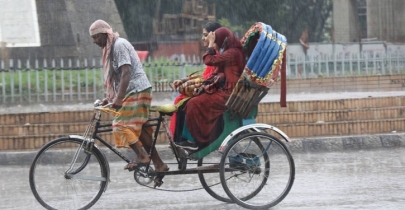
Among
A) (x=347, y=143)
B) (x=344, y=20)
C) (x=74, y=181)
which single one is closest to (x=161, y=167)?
(x=74, y=181)

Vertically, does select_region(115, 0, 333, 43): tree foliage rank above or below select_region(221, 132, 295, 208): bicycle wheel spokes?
above

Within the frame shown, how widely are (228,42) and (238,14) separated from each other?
1128 inches

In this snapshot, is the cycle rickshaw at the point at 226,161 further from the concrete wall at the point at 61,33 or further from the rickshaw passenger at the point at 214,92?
the concrete wall at the point at 61,33

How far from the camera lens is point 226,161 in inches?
279

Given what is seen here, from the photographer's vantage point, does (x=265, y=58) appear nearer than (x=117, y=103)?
No

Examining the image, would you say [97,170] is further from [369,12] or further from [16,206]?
[369,12]

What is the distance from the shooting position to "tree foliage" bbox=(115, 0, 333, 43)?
33.2 m

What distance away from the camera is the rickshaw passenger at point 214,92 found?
707cm

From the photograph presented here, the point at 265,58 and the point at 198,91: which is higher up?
the point at 265,58

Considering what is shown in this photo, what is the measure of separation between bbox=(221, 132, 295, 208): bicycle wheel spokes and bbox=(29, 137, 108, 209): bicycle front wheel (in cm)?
100

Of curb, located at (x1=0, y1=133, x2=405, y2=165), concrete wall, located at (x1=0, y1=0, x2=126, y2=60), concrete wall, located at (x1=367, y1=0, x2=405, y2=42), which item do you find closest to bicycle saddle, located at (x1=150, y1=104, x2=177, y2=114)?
curb, located at (x1=0, y1=133, x2=405, y2=165)

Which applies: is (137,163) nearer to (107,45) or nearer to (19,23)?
(107,45)

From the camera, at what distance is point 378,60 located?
1778 cm

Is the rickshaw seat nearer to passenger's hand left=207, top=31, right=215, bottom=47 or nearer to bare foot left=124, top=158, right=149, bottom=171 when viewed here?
bare foot left=124, top=158, right=149, bottom=171
